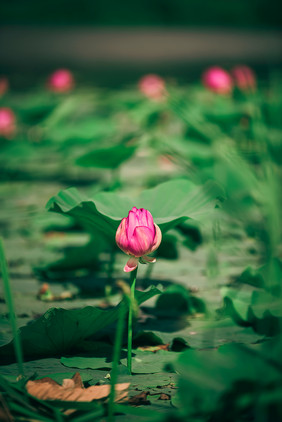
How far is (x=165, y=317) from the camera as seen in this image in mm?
1165

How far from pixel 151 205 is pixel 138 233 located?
0.88 ft

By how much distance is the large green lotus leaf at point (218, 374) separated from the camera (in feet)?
2.18

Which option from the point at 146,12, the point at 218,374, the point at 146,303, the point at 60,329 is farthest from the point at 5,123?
the point at 146,12

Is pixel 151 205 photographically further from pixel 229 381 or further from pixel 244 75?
pixel 244 75

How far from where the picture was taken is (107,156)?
4.94 feet

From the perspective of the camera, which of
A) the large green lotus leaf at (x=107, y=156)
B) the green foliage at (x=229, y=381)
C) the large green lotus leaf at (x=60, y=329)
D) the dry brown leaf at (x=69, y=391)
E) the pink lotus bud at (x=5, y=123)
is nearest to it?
the green foliage at (x=229, y=381)

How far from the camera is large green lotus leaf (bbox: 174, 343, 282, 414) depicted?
0.67 metres

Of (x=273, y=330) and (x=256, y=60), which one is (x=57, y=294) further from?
(x=256, y=60)

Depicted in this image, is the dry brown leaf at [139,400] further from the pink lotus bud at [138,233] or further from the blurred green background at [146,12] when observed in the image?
the blurred green background at [146,12]

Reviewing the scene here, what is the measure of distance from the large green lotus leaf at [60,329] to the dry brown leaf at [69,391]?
0.11 meters

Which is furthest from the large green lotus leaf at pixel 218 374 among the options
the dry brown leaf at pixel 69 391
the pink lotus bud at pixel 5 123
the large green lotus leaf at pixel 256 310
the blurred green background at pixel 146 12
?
the blurred green background at pixel 146 12

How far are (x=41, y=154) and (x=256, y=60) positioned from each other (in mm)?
5905

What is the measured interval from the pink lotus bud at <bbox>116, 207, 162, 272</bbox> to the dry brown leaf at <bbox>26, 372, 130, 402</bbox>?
190mm

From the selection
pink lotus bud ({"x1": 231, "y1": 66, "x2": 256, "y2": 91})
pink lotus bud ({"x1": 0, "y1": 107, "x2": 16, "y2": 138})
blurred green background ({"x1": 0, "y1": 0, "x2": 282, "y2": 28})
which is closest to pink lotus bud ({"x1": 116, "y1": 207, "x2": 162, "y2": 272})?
pink lotus bud ({"x1": 231, "y1": 66, "x2": 256, "y2": 91})
